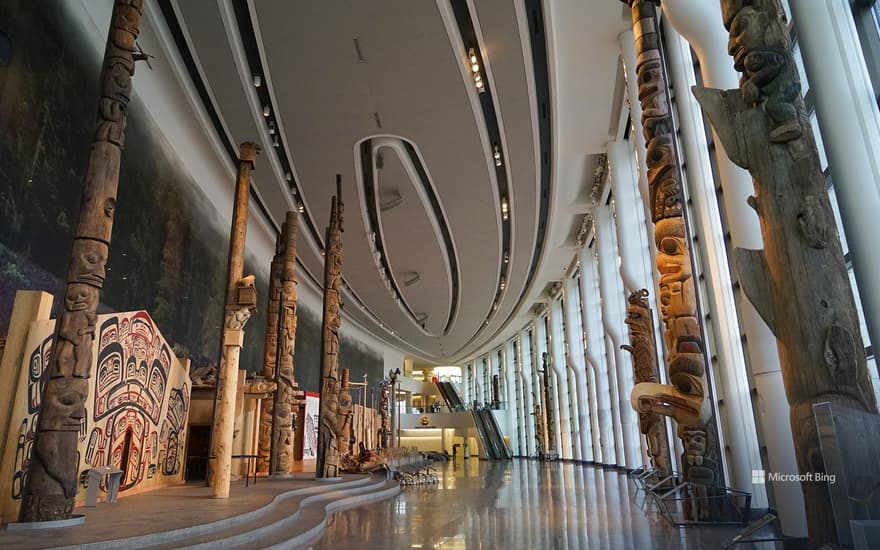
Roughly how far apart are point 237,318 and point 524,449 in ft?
96.4

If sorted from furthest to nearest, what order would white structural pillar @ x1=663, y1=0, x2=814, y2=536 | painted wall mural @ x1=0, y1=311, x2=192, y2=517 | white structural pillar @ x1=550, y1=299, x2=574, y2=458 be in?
white structural pillar @ x1=550, y1=299, x2=574, y2=458 < painted wall mural @ x1=0, y1=311, x2=192, y2=517 < white structural pillar @ x1=663, y1=0, x2=814, y2=536

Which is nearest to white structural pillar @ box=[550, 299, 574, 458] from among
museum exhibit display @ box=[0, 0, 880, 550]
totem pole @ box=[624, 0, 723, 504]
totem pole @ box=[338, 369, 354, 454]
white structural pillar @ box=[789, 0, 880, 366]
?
museum exhibit display @ box=[0, 0, 880, 550]

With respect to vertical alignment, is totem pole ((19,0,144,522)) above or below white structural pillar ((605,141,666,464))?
below

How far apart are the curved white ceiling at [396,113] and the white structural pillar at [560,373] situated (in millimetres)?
6880

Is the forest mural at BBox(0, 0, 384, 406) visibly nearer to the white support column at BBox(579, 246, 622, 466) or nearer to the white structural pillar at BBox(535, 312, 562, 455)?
the white support column at BBox(579, 246, 622, 466)

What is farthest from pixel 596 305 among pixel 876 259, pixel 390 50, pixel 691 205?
pixel 876 259

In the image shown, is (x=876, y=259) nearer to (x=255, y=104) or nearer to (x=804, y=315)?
(x=804, y=315)

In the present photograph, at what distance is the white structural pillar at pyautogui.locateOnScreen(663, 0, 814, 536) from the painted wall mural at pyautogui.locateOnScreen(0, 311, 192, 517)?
6590mm

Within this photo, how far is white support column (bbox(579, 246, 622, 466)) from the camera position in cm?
1888

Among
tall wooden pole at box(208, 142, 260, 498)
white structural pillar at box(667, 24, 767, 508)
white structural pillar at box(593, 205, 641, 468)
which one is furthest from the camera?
white structural pillar at box(593, 205, 641, 468)

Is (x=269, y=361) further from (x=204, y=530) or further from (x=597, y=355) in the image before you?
(x=597, y=355)

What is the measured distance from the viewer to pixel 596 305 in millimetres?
19750

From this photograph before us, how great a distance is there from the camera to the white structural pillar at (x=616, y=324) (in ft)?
48.9

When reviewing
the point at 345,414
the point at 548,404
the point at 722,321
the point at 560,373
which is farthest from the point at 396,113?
the point at 548,404
